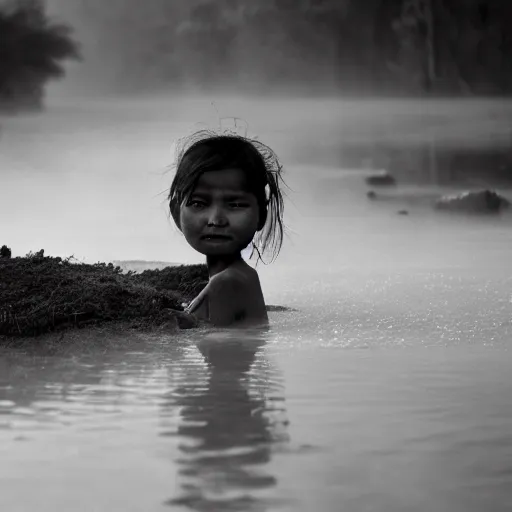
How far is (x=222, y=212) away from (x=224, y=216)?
0.05 ft

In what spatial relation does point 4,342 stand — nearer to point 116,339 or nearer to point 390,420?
point 116,339

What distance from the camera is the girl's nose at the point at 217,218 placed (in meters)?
2.90

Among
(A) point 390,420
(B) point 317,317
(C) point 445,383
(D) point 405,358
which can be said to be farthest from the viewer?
(B) point 317,317

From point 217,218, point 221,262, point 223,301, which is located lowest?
point 223,301

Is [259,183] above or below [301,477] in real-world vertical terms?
above

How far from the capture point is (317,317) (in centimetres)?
324

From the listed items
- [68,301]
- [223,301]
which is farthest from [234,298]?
[68,301]

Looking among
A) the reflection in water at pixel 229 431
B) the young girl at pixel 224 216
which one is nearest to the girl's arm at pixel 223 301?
the young girl at pixel 224 216

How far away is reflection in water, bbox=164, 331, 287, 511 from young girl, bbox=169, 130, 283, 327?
1.54 feet

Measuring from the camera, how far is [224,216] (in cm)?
291

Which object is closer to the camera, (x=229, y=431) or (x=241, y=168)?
(x=229, y=431)

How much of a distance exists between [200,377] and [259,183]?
1.03 metres

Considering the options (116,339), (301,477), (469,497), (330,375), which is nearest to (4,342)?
(116,339)

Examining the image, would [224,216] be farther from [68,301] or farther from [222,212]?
[68,301]
